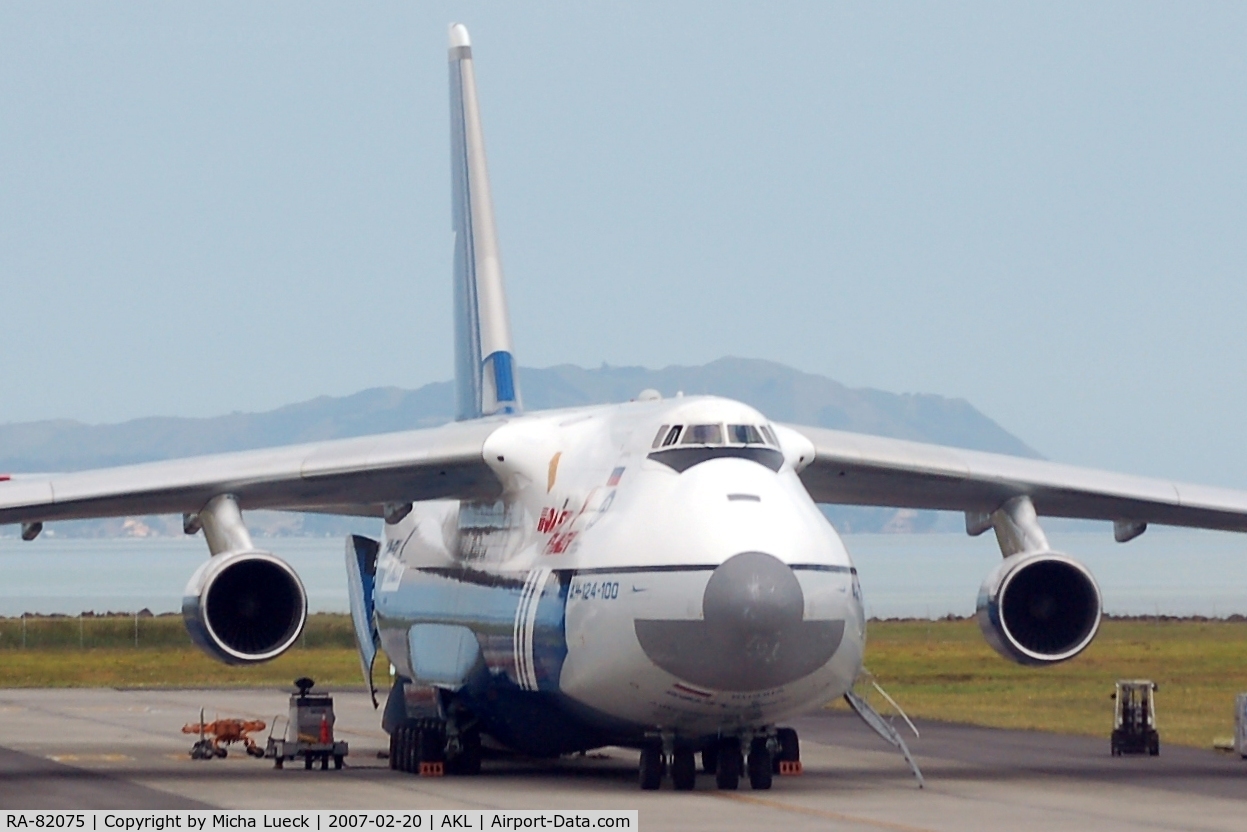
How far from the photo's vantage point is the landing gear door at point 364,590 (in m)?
28.6

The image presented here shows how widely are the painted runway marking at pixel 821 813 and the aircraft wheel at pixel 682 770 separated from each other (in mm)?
265

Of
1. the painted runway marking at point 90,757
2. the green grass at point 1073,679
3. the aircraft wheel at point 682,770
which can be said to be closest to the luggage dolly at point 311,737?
the painted runway marking at point 90,757

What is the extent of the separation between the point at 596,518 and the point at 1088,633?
5358 mm

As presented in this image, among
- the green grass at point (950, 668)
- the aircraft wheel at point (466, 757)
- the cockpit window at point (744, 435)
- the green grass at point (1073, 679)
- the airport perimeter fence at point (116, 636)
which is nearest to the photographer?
the cockpit window at point (744, 435)

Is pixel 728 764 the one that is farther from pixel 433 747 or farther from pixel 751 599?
pixel 433 747

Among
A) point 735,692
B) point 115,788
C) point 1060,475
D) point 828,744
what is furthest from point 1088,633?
point 115,788

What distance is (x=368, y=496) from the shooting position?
24.7 meters

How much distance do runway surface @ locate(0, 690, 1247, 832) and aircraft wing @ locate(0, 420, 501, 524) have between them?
8.62 feet

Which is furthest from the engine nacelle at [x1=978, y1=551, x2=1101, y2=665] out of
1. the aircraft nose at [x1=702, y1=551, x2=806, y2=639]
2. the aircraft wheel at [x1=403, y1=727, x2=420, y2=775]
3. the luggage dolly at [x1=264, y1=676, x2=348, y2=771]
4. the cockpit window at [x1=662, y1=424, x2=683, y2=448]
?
the luggage dolly at [x1=264, y1=676, x2=348, y2=771]

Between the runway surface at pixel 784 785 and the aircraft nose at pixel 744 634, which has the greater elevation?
the aircraft nose at pixel 744 634

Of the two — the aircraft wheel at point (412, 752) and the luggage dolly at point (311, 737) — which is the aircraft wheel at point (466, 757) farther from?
the luggage dolly at point (311, 737)

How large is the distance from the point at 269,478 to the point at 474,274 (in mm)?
7345
